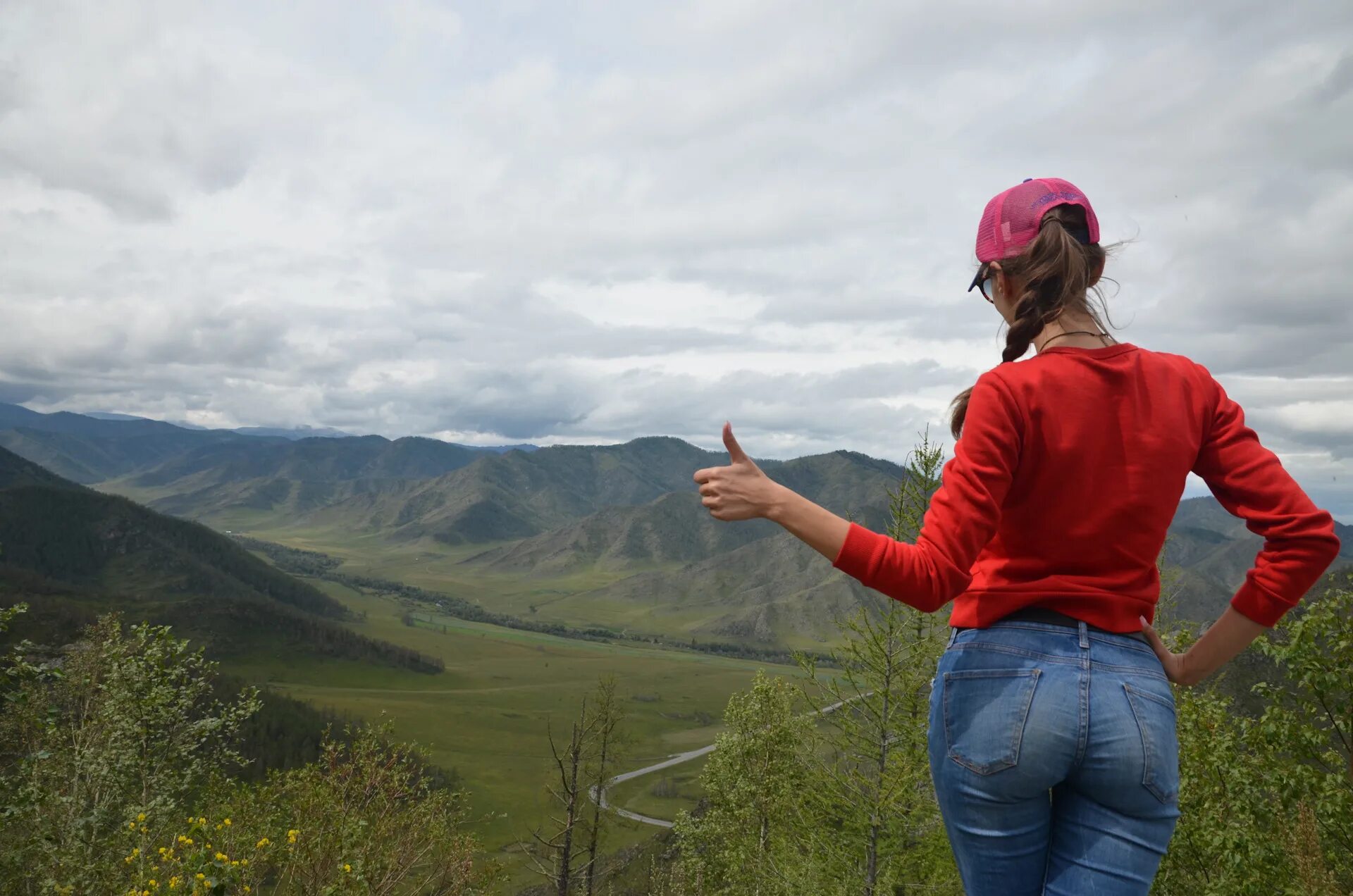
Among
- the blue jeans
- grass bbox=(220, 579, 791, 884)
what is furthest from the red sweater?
grass bbox=(220, 579, 791, 884)

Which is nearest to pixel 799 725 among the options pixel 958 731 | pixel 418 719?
pixel 958 731

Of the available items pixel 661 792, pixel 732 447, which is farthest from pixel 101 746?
pixel 661 792

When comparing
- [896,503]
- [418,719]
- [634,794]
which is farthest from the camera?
[418,719]

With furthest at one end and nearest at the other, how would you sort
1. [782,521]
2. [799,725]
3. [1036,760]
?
[799,725], [782,521], [1036,760]

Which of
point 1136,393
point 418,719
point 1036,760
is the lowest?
point 418,719

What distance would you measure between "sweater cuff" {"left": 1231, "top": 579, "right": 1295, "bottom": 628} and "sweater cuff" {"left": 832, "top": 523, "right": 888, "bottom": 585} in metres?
1.40

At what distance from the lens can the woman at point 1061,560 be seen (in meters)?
2.43

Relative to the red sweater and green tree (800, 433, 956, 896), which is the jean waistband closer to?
the red sweater

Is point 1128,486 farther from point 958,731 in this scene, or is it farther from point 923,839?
point 923,839

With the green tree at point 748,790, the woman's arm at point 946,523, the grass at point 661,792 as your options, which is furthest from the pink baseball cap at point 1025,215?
the grass at point 661,792

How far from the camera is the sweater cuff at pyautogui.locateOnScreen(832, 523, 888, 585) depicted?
2422 millimetres

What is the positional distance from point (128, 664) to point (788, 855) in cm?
1846

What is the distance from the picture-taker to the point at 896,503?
17.5 m

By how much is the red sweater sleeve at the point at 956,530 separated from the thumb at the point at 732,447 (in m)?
0.47
